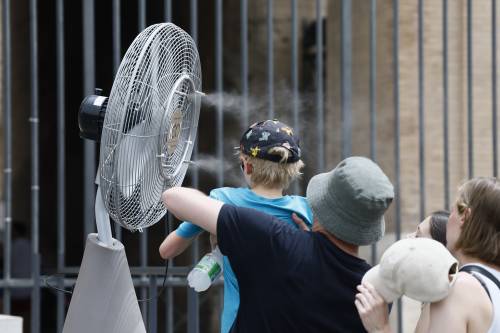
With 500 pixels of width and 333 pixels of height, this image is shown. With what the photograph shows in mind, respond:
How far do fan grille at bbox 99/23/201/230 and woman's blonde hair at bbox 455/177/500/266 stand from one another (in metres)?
0.92

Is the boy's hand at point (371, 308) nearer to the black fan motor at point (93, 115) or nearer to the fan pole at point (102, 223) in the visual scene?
the fan pole at point (102, 223)

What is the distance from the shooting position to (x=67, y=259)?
1071 cm

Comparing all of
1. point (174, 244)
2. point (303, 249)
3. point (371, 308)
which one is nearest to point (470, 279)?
point (371, 308)

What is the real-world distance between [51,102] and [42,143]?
0.49 m

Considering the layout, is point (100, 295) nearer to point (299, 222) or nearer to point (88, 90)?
point (299, 222)

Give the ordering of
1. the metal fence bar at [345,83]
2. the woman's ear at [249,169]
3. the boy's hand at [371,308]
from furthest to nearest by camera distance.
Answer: the metal fence bar at [345,83], the woman's ear at [249,169], the boy's hand at [371,308]

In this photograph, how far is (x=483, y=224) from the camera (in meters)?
2.65

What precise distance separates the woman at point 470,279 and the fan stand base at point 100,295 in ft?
2.51

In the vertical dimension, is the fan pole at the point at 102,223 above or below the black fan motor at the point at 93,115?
below

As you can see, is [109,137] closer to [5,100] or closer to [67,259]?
[5,100]

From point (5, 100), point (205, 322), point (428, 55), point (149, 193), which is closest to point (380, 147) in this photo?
point (428, 55)

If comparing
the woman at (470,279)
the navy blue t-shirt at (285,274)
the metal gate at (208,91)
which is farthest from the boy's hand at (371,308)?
the metal gate at (208,91)

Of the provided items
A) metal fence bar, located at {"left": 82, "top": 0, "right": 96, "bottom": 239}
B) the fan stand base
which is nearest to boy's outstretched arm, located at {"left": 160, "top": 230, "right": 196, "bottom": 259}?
the fan stand base

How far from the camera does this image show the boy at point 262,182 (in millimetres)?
2834
